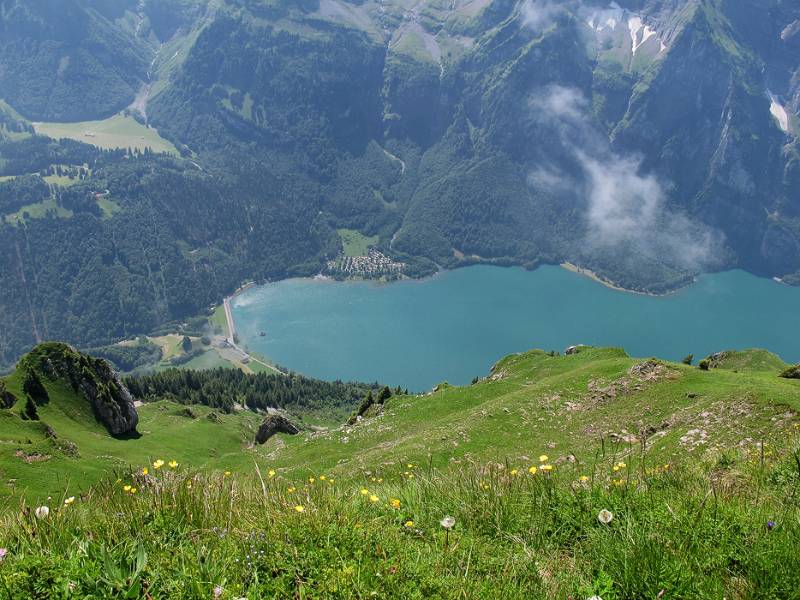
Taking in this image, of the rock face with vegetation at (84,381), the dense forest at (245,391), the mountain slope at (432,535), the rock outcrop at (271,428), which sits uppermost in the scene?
the mountain slope at (432,535)

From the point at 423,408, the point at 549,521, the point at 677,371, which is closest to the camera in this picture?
the point at 549,521

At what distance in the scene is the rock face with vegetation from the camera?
5388 centimetres

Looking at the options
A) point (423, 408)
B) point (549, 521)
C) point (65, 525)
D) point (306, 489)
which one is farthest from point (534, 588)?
point (423, 408)

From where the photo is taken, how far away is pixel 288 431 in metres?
65.3

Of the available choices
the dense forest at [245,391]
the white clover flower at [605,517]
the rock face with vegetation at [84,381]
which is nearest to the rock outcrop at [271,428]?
the rock face with vegetation at [84,381]

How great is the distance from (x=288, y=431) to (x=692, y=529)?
6340 cm

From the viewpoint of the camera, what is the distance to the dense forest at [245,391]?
103 metres

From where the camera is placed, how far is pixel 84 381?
182ft

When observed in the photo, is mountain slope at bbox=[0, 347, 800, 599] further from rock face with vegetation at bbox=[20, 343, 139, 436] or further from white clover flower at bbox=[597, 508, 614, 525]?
rock face with vegetation at bbox=[20, 343, 139, 436]

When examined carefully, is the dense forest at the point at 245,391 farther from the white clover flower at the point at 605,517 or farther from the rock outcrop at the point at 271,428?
the white clover flower at the point at 605,517

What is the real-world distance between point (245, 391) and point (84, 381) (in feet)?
238

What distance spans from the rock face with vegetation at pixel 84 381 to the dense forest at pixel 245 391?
38597mm

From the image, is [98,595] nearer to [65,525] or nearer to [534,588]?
[65,525]

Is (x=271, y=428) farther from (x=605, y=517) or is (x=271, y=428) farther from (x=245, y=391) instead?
(x=245, y=391)
